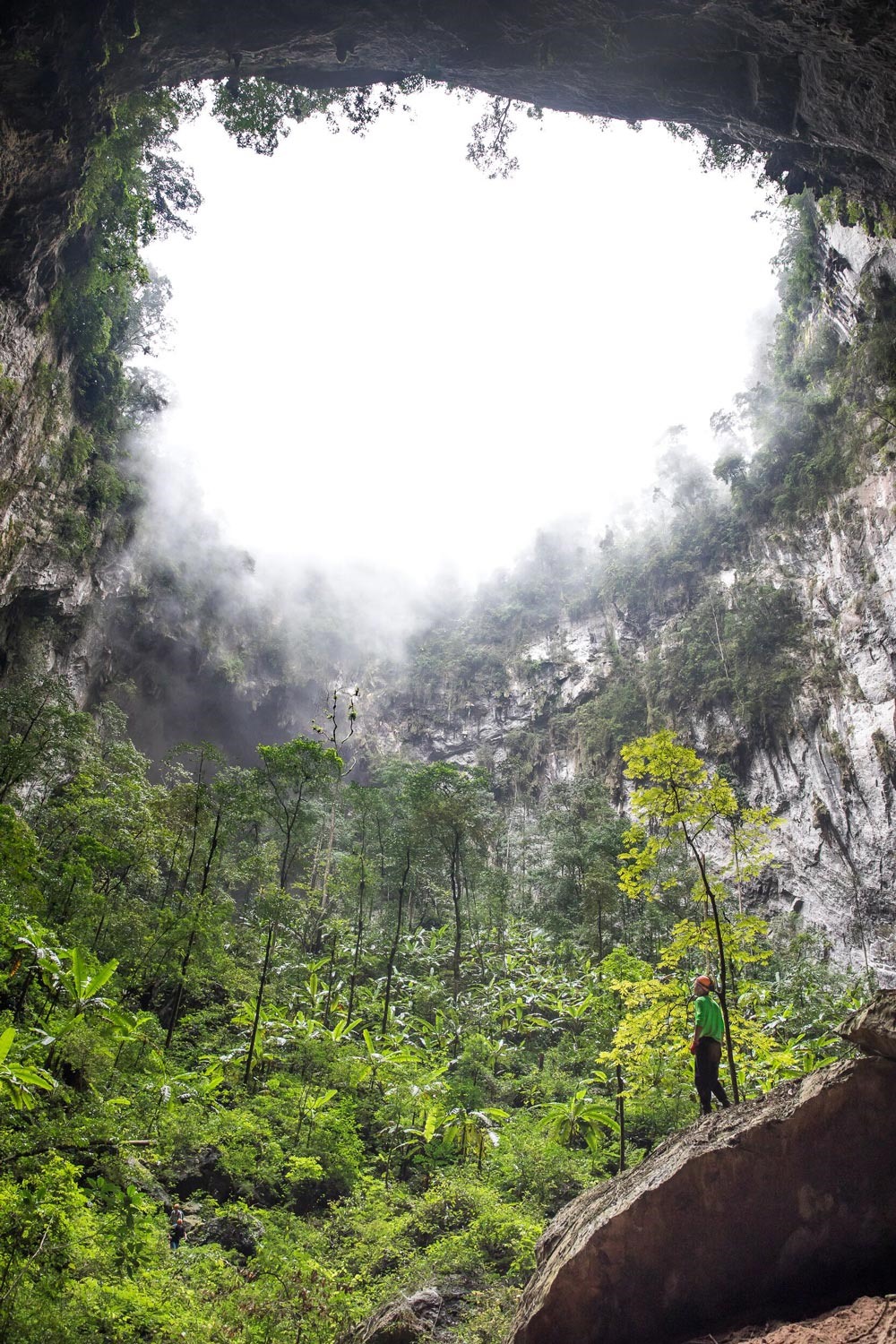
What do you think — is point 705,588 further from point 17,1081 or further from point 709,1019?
point 17,1081

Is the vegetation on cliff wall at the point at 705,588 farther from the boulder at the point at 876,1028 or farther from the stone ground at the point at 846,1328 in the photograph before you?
the stone ground at the point at 846,1328

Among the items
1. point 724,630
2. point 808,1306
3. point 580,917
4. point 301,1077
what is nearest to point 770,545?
point 724,630

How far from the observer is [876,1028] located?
325 centimetres

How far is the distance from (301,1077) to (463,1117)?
2.51m

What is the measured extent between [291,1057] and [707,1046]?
25.3 ft

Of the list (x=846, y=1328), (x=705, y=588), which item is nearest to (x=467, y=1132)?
(x=846, y=1328)

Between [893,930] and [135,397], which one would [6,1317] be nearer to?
[893,930]

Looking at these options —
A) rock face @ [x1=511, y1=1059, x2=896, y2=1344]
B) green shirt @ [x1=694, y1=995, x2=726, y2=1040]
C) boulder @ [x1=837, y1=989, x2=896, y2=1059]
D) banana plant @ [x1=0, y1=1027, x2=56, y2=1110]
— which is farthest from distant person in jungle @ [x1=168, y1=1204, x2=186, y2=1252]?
boulder @ [x1=837, y1=989, x2=896, y2=1059]

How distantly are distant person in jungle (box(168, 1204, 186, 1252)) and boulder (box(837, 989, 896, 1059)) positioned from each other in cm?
607

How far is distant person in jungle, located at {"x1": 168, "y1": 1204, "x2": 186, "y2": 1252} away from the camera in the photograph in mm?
6146

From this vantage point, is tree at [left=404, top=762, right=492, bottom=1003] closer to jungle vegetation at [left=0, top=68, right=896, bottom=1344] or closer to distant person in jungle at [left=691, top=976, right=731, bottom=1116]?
jungle vegetation at [left=0, top=68, right=896, bottom=1344]

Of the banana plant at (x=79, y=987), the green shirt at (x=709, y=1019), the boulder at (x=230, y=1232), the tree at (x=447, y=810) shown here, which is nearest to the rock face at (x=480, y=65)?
the banana plant at (x=79, y=987)

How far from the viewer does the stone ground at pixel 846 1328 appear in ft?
8.33

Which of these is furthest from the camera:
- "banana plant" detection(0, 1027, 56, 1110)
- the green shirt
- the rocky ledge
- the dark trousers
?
the dark trousers
